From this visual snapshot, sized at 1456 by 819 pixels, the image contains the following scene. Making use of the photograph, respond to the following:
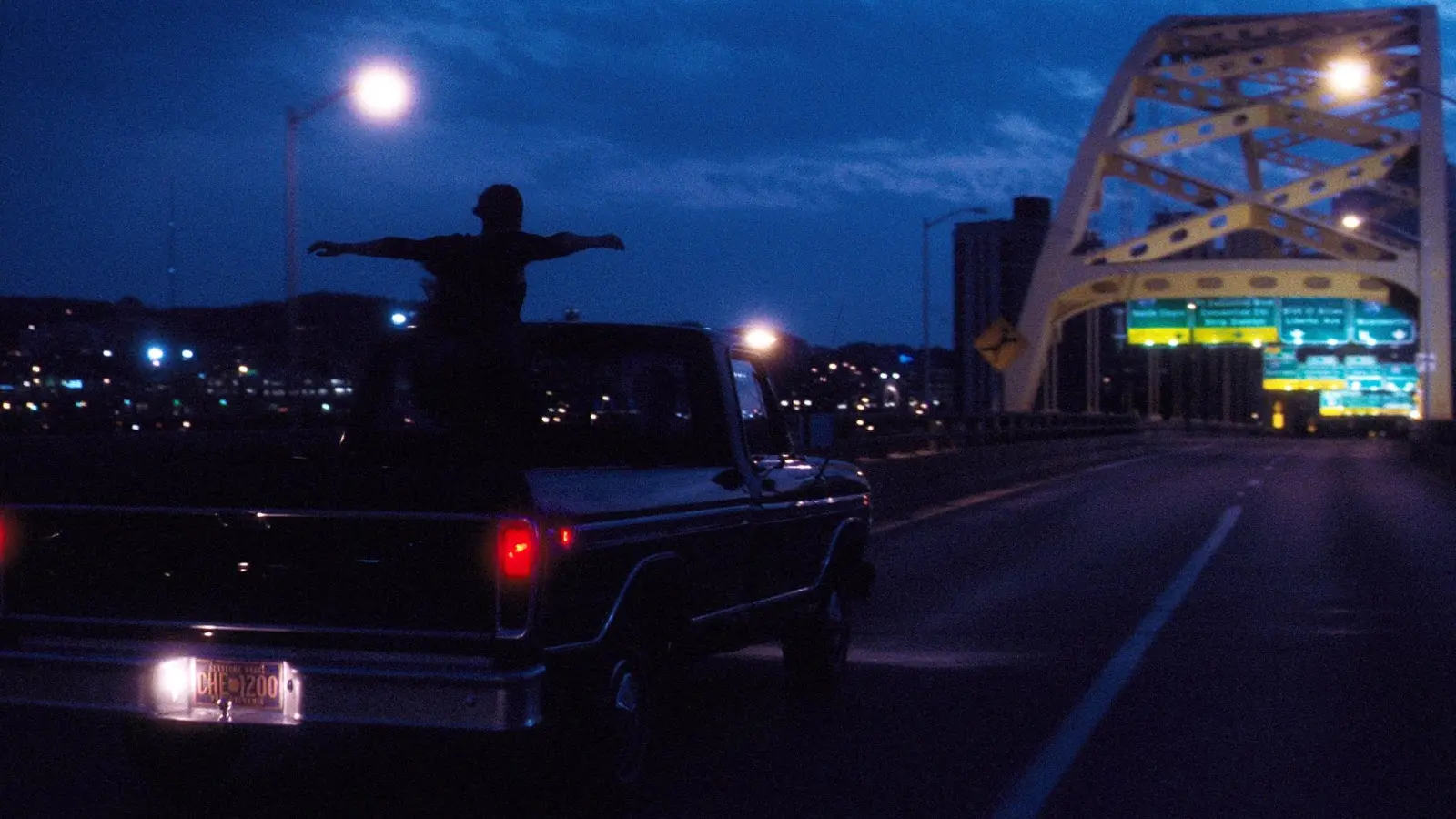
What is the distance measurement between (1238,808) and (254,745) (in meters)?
4.26

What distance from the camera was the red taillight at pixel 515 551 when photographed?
5.71m

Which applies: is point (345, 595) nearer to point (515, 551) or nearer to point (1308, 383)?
point (515, 551)

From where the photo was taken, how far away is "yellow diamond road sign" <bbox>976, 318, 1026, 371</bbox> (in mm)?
43469

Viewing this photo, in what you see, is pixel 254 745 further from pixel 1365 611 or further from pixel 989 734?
pixel 1365 611

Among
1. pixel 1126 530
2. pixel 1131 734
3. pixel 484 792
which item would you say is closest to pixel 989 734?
pixel 1131 734

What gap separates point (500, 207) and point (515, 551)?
285cm

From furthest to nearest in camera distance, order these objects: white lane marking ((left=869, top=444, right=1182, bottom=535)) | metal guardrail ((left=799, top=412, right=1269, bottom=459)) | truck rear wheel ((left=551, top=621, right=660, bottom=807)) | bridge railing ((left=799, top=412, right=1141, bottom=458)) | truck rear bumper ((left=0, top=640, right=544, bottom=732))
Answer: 1. bridge railing ((left=799, top=412, right=1141, bottom=458))
2. metal guardrail ((left=799, top=412, right=1269, bottom=459))
3. white lane marking ((left=869, top=444, right=1182, bottom=535))
4. truck rear wheel ((left=551, top=621, right=660, bottom=807))
5. truck rear bumper ((left=0, top=640, right=544, bottom=732))

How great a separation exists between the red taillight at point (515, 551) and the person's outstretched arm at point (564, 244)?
2261 millimetres

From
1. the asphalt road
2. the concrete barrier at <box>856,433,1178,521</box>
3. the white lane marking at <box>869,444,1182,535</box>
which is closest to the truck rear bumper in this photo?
the asphalt road

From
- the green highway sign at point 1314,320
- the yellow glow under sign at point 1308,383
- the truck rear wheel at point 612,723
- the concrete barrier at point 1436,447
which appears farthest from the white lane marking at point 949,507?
the yellow glow under sign at point 1308,383

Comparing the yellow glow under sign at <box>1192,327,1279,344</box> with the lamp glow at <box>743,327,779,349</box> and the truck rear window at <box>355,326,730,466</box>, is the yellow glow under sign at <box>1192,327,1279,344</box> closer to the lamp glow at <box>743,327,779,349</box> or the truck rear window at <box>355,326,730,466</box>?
the lamp glow at <box>743,327,779,349</box>

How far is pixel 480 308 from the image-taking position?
7582 mm

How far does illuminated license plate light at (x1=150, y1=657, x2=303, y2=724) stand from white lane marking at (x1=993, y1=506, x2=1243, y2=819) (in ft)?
8.64

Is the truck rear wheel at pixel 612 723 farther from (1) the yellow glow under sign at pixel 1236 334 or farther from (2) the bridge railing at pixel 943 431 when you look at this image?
(1) the yellow glow under sign at pixel 1236 334
